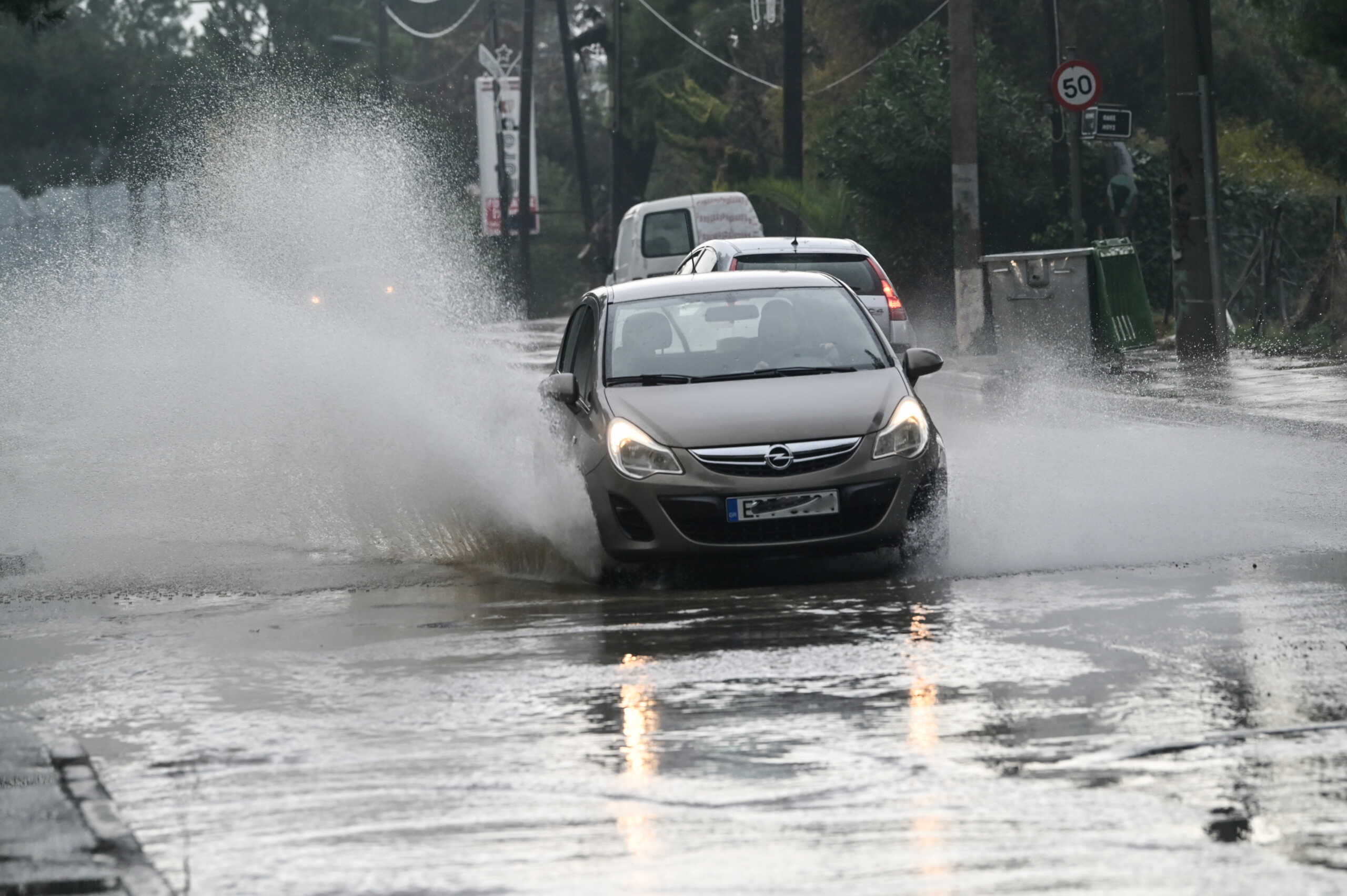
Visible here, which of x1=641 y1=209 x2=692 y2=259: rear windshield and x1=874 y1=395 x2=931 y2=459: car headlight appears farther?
x1=641 y1=209 x2=692 y2=259: rear windshield

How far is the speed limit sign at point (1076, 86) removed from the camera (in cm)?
2439

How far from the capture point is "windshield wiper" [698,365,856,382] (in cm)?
1090

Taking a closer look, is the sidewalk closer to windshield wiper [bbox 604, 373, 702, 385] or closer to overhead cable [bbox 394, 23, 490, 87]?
windshield wiper [bbox 604, 373, 702, 385]

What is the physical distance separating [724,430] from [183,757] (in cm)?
385

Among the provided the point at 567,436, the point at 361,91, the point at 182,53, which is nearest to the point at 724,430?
the point at 567,436

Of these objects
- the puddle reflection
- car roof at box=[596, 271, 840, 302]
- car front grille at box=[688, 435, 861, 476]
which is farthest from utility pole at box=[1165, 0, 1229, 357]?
the puddle reflection

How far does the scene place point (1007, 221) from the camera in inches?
1248

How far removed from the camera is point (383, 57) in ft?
225

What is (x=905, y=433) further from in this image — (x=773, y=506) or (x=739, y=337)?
(x=739, y=337)

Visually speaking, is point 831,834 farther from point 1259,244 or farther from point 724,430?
point 1259,244

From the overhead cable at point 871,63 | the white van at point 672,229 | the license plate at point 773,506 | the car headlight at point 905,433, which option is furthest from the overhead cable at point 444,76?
the license plate at point 773,506

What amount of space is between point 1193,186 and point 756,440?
14168 mm

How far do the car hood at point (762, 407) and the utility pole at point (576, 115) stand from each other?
53.7 metres

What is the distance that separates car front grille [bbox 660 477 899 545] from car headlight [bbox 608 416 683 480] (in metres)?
0.17
